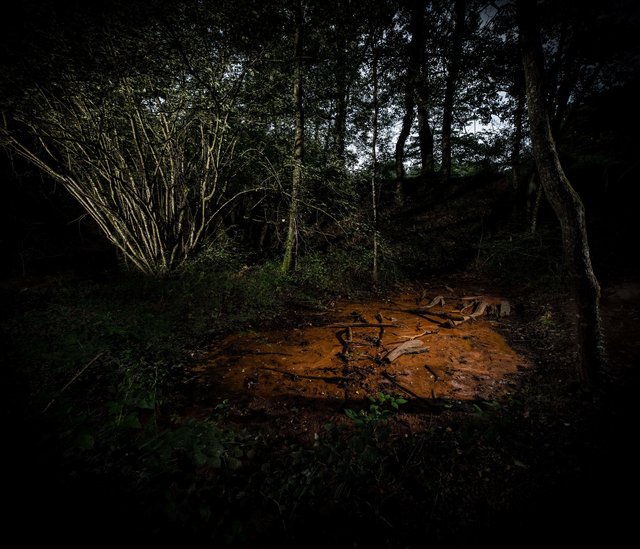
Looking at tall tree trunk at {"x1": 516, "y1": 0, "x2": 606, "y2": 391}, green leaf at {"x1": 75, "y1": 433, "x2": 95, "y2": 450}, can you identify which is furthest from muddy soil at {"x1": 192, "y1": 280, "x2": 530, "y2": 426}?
green leaf at {"x1": 75, "y1": 433, "x2": 95, "y2": 450}

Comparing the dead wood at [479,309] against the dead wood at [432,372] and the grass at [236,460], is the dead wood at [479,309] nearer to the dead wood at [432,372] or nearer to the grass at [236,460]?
the grass at [236,460]

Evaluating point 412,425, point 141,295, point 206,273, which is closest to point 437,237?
point 206,273

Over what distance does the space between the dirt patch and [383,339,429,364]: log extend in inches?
0.9

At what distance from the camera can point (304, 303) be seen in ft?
27.7

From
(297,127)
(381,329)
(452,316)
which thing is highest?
(297,127)

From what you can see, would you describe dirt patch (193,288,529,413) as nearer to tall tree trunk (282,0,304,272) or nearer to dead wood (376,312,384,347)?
dead wood (376,312,384,347)

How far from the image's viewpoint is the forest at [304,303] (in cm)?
210

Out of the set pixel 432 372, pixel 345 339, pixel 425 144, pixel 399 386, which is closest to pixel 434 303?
pixel 345 339

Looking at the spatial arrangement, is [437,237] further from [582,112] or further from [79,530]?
[79,530]

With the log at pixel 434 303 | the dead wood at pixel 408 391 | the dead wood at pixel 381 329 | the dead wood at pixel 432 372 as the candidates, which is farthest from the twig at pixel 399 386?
the log at pixel 434 303

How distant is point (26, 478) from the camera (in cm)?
126

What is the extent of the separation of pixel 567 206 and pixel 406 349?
3.43 meters

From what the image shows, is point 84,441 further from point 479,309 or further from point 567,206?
point 479,309

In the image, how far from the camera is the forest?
2.10m
